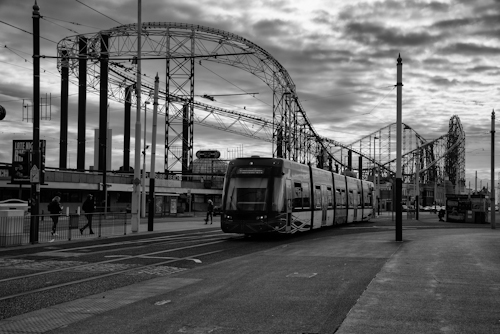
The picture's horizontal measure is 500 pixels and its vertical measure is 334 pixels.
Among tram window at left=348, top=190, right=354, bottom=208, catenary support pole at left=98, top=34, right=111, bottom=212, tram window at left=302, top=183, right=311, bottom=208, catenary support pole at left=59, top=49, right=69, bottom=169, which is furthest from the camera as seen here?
catenary support pole at left=59, top=49, right=69, bottom=169

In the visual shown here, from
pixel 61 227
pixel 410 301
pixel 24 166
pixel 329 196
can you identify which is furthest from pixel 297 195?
pixel 410 301

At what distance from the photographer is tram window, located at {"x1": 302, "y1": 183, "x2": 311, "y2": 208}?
2506cm

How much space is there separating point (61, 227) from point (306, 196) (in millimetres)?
10374

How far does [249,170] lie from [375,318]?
14.9 m

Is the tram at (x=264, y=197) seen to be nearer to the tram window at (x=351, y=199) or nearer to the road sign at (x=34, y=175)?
the road sign at (x=34, y=175)

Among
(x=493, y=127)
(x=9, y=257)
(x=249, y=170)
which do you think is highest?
(x=493, y=127)

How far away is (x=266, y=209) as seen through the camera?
848 inches

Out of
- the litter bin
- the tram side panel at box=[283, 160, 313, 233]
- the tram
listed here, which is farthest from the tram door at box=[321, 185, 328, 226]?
the litter bin

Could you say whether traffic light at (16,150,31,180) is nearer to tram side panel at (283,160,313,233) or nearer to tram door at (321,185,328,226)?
tram side panel at (283,160,313,233)

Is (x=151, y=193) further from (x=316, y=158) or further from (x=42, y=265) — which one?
(x=316, y=158)

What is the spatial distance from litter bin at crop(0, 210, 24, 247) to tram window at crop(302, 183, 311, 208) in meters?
11.4

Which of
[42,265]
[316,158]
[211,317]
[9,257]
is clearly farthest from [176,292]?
[316,158]

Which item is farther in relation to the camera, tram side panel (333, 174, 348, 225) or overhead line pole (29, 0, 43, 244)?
tram side panel (333, 174, 348, 225)

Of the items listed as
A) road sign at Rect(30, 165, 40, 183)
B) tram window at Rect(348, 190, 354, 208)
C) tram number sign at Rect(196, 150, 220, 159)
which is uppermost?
tram number sign at Rect(196, 150, 220, 159)
